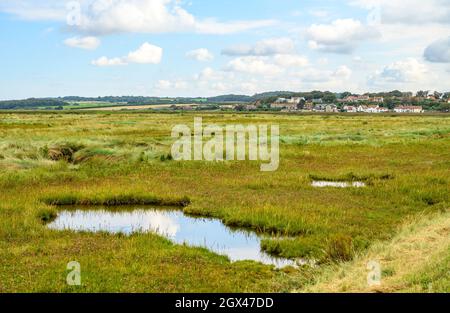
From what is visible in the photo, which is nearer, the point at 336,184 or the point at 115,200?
the point at 115,200

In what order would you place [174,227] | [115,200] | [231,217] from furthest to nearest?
[115,200] → [231,217] → [174,227]

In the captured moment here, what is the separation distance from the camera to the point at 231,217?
18172 mm

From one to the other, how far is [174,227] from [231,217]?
7.02 feet

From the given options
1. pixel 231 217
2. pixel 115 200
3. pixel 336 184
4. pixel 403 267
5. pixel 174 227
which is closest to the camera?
pixel 403 267

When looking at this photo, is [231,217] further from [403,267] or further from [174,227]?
[403,267]

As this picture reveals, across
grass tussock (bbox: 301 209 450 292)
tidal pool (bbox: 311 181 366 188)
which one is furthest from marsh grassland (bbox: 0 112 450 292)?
tidal pool (bbox: 311 181 366 188)

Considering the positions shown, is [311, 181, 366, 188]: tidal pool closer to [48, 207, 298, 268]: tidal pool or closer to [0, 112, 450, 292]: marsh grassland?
[0, 112, 450, 292]: marsh grassland

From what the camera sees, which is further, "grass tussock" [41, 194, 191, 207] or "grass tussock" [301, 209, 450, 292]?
"grass tussock" [41, 194, 191, 207]

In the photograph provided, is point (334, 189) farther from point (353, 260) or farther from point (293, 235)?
point (353, 260)

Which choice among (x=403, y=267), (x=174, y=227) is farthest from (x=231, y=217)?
(x=403, y=267)

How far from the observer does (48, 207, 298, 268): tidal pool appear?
14906mm

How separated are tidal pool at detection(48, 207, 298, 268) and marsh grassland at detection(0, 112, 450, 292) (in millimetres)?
544

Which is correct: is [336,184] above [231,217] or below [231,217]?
below
